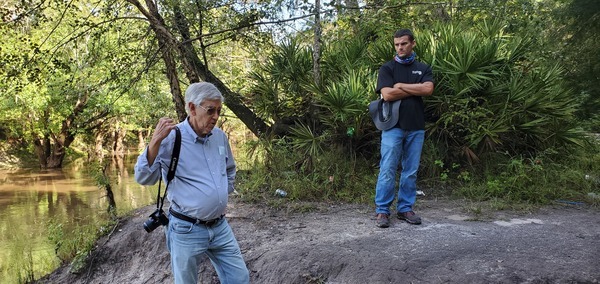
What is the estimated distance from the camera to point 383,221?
4.57 meters

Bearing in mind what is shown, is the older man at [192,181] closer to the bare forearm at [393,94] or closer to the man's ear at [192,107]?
the man's ear at [192,107]

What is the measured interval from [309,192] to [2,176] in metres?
19.5

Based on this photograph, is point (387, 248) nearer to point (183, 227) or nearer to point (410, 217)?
point (410, 217)

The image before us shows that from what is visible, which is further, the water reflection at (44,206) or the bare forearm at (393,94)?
the water reflection at (44,206)

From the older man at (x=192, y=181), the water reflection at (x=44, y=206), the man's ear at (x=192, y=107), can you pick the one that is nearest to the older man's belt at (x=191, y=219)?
the older man at (x=192, y=181)

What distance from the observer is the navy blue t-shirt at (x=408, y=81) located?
4.43 meters

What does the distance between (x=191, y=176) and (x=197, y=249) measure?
0.46 m

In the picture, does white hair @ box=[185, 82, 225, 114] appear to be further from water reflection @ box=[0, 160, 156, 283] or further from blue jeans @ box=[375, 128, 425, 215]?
water reflection @ box=[0, 160, 156, 283]

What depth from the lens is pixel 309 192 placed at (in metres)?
6.23

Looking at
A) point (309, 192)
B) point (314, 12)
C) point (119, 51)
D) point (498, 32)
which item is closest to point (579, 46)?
point (498, 32)

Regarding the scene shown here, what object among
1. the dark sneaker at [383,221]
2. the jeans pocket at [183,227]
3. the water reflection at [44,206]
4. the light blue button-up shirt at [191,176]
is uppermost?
the light blue button-up shirt at [191,176]

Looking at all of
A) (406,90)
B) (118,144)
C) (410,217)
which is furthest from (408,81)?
(118,144)

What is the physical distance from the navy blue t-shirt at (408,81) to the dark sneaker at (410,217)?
95 centimetres

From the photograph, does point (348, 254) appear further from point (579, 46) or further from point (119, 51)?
point (579, 46)
